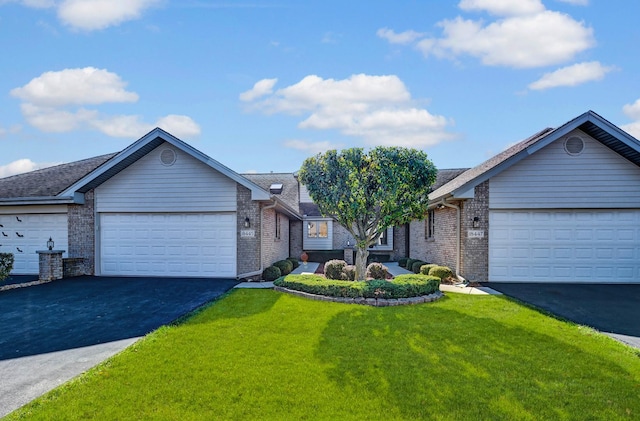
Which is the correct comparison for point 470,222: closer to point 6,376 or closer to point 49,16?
point 6,376

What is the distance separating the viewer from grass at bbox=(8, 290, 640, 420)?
391 cm

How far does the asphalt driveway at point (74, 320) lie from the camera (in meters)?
4.89

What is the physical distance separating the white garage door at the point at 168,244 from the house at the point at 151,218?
0.04m

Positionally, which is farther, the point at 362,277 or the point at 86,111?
the point at 86,111

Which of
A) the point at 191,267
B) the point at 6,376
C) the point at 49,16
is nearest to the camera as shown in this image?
the point at 6,376

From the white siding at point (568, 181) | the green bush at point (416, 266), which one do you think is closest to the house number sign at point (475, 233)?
the white siding at point (568, 181)

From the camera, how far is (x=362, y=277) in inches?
436

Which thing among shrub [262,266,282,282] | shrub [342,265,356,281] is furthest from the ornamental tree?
shrub [262,266,282,282]

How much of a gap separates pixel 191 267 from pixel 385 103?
9626 mm

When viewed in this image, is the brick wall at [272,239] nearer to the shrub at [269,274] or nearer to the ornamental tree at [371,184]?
the shrub at [269,274]

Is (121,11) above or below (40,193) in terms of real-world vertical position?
above

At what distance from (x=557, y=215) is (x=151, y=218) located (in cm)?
1436

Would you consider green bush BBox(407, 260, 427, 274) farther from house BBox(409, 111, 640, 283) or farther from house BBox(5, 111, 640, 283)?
house BBox(409, 111, 640, 283)

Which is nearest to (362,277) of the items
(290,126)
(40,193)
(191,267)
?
(191,267)
